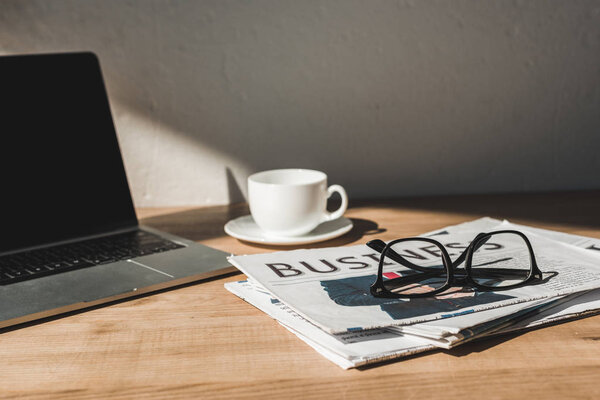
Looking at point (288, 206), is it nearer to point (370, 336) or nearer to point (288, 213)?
point (288, 213)

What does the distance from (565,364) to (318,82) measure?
2.61 ft

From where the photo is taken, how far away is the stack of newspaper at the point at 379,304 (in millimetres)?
543

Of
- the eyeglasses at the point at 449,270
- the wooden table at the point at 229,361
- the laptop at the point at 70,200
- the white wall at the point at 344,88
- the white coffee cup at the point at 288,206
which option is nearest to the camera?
the wooden table at the point at 229,361

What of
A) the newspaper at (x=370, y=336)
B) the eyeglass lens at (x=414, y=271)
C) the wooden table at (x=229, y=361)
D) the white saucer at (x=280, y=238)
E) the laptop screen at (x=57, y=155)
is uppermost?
the laptop screen at (x=57, y=155)

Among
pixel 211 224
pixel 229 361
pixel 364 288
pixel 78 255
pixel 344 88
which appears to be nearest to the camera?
pixel 229 361

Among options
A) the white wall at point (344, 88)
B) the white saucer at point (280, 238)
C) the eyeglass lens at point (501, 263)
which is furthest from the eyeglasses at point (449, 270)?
the white wall at point (344, 88)

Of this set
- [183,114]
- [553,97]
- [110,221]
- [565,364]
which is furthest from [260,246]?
[553,97]

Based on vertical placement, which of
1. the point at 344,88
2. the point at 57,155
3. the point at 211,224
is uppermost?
the point at 344,88

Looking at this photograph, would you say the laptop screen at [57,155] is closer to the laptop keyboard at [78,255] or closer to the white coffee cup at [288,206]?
the laptop keyboard at [78,255]

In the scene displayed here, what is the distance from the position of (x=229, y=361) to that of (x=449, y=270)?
0.27m

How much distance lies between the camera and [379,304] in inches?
23.7

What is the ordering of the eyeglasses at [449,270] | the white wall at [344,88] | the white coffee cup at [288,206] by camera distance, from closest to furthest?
the eyeglasses at [449,270]
the white coffee cup at [288,206]
the white wall at [344,88]

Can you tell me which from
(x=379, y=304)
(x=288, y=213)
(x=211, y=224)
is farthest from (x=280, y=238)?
(x=379, y=304)

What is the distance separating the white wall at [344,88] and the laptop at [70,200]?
17 centimetres
